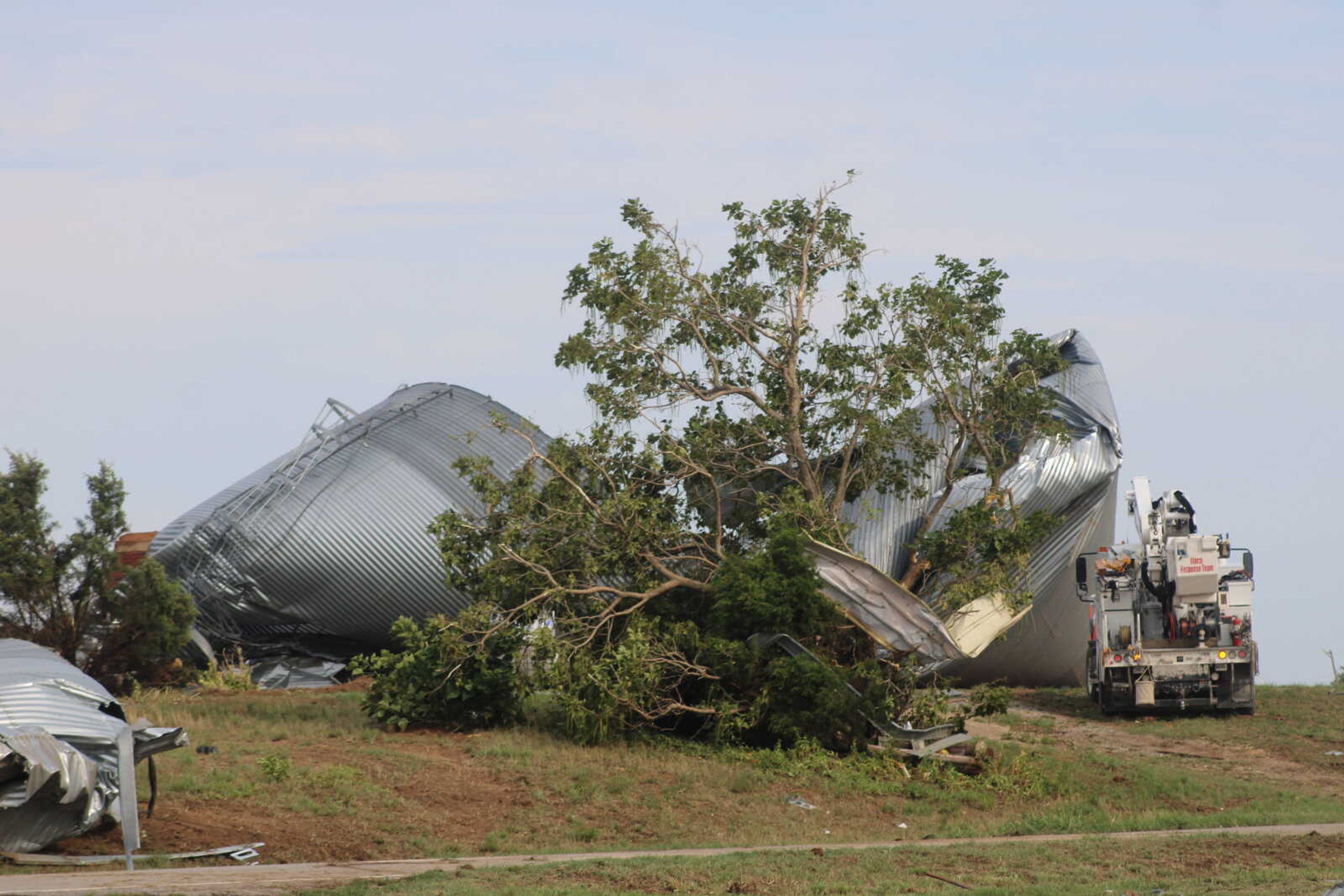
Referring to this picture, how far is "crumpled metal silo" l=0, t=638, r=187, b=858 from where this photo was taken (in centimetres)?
1135

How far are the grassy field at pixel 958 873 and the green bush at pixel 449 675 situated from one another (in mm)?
7149

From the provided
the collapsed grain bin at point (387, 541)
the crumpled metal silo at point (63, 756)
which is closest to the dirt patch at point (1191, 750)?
the collapsed grain bin at point (387, 541)

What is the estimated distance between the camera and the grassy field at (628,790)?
45.9 ft

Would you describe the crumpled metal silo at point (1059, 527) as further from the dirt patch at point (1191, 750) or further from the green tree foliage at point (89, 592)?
the green tree foliage at point (89, 592)

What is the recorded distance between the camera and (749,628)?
61.8 feet

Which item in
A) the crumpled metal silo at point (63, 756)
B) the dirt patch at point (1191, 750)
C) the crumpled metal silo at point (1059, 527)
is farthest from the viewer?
the crumpled metal silo at point (1059, 527)

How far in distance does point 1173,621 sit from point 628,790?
36.7 ft

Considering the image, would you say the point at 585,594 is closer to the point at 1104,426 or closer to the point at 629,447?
the point at 629,447

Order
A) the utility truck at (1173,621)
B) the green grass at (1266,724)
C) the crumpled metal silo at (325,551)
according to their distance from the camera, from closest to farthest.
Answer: the green grass at (1266,724)
the utility truck at (1173,621)
the crumpled metal silo at (325,551)

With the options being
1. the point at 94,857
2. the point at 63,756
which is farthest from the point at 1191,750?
the point at 63,756

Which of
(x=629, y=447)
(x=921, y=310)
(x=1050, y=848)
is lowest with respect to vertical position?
(x=1050, y=848)

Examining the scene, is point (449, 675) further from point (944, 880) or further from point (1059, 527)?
point (1059, 527)

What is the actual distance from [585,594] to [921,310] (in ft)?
19.9

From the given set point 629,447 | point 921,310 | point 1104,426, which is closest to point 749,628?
point 629,447
